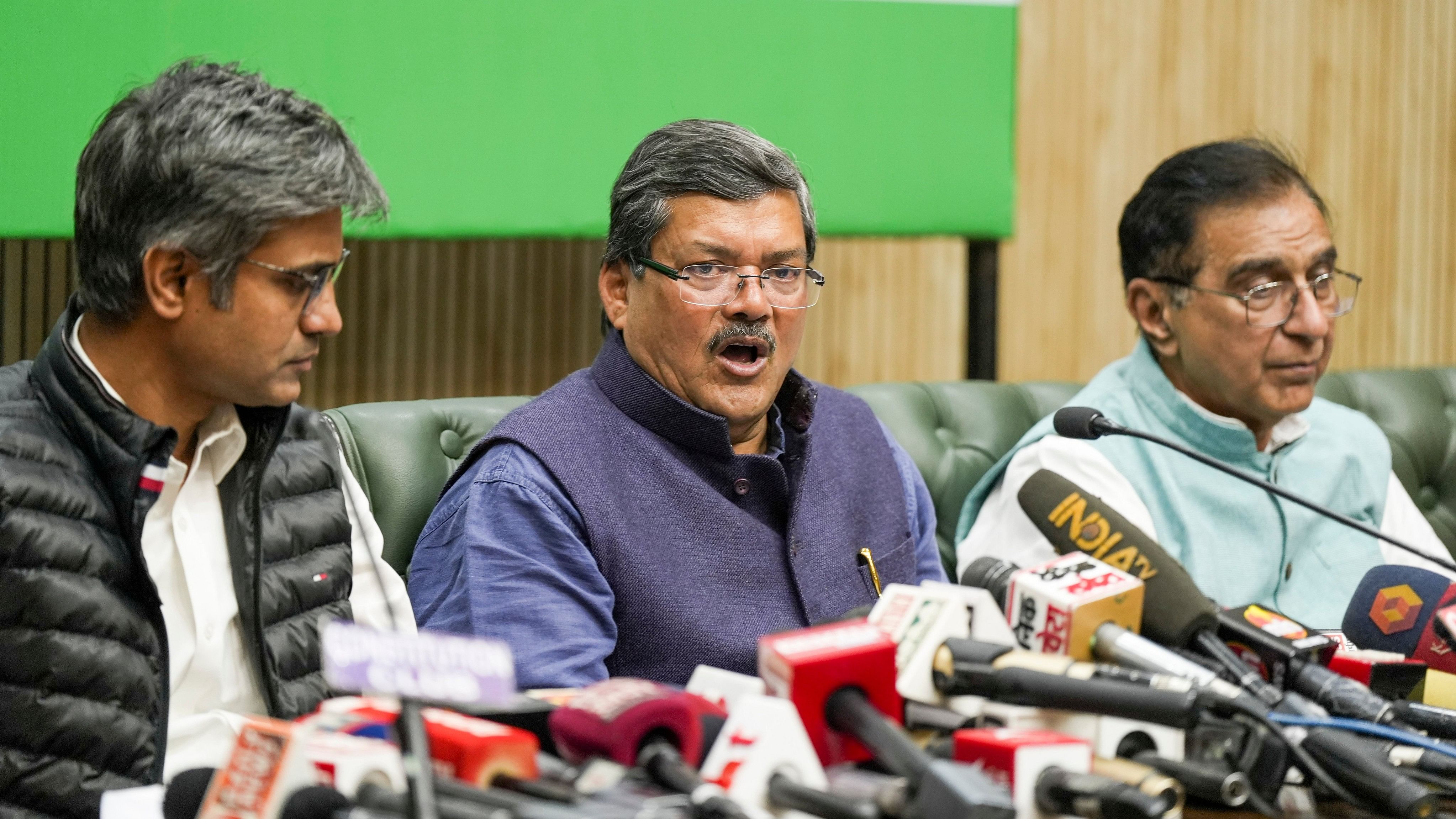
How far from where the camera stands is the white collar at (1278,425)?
7.39 feet

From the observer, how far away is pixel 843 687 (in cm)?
93

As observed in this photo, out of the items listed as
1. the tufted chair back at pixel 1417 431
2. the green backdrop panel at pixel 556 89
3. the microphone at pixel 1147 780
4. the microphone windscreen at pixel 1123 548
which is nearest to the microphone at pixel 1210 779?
the microphone at pixel 1147 780

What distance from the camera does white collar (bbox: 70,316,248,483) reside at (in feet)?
5.01

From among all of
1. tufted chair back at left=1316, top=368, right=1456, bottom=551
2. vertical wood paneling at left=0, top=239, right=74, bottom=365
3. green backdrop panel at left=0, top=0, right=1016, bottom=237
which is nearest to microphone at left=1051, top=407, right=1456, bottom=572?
green backdrop panel at left=0, top=0, right=1016, bottom=237

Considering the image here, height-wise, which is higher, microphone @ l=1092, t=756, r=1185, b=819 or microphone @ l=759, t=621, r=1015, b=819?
microphone @ l=759, t=621, r=1015, b=819

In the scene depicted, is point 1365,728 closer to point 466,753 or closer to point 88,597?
point 466,753

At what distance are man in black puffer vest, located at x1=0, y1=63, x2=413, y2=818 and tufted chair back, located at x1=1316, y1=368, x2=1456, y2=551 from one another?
2145 mm

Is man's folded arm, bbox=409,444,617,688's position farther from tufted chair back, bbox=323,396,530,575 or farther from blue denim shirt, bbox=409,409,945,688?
tufted chair back, bbox=323,396,530,575

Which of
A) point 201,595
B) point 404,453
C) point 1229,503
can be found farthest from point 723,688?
point 1229,503

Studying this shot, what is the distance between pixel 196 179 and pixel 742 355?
719 millimetres

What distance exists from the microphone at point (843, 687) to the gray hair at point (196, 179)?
2.49 feet

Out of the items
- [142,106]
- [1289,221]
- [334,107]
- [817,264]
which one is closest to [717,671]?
[142,106]

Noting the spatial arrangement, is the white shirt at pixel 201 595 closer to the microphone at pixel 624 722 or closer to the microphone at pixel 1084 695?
the microphone at pixel 624 722

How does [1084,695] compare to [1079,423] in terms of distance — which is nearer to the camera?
[1084,695]
